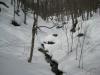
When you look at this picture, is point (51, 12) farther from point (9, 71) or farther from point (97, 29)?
point (9, 71)

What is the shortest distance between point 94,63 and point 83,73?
92cm

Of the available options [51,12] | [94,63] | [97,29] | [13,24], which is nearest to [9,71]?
[94,63]

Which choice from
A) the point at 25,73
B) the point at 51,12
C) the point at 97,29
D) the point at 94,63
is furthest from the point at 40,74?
the point at 51,12

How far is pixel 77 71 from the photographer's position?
8109mm

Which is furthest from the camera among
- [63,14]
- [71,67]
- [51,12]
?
[51,12]

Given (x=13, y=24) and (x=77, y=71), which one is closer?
(x=77, y=71)

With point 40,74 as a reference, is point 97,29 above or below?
above

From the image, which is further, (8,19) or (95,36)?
(8,19)

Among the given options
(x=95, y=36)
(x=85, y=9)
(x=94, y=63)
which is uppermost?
(x=85, y=9)

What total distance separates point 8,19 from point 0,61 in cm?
1353

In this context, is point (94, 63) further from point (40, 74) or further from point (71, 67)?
point (40, 74)

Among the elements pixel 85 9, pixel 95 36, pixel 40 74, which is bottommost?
pixel 40 74

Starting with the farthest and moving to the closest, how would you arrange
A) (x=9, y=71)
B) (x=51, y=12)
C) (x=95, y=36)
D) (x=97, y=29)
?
(x=51, y=12) < (x=97, y=29) < (x=95, y=36) < (x=9, y=71)

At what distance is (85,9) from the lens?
22500 millimetres
